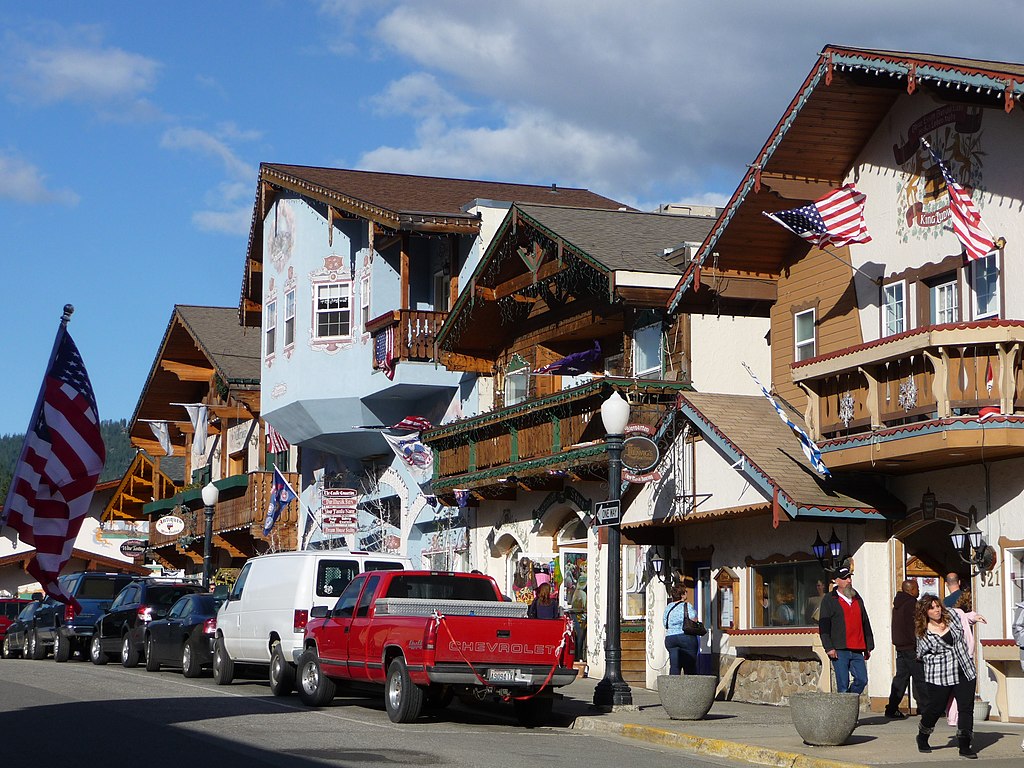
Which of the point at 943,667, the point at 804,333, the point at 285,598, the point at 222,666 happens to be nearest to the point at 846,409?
the point at 804,333

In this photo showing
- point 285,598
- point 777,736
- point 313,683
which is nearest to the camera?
point 777,736

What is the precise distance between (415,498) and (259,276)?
1163 centimetres

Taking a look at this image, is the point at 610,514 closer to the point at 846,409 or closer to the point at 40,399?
the point at 846,409

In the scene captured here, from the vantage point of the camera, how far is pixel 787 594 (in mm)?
21875

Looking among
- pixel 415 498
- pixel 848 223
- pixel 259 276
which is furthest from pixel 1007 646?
pixel 259 276

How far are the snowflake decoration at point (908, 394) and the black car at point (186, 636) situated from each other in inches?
483

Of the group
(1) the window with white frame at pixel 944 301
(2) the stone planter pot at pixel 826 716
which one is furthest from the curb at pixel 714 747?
(1) the window with white frame at pixel 944 301

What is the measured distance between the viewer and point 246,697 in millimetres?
20828

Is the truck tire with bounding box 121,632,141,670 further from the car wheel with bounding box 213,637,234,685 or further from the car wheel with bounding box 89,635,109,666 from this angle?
the car wheel with bounding box 213,637,234,685

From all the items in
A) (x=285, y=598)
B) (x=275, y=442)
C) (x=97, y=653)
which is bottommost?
(x=97, y=653)

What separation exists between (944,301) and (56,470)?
1195 centimetres

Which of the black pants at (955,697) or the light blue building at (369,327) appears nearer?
the black pants at (955,697)

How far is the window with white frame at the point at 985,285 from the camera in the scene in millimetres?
19266

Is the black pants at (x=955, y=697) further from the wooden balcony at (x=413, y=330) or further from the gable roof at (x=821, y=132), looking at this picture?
the wooden balcony at (x=413, y=330)
